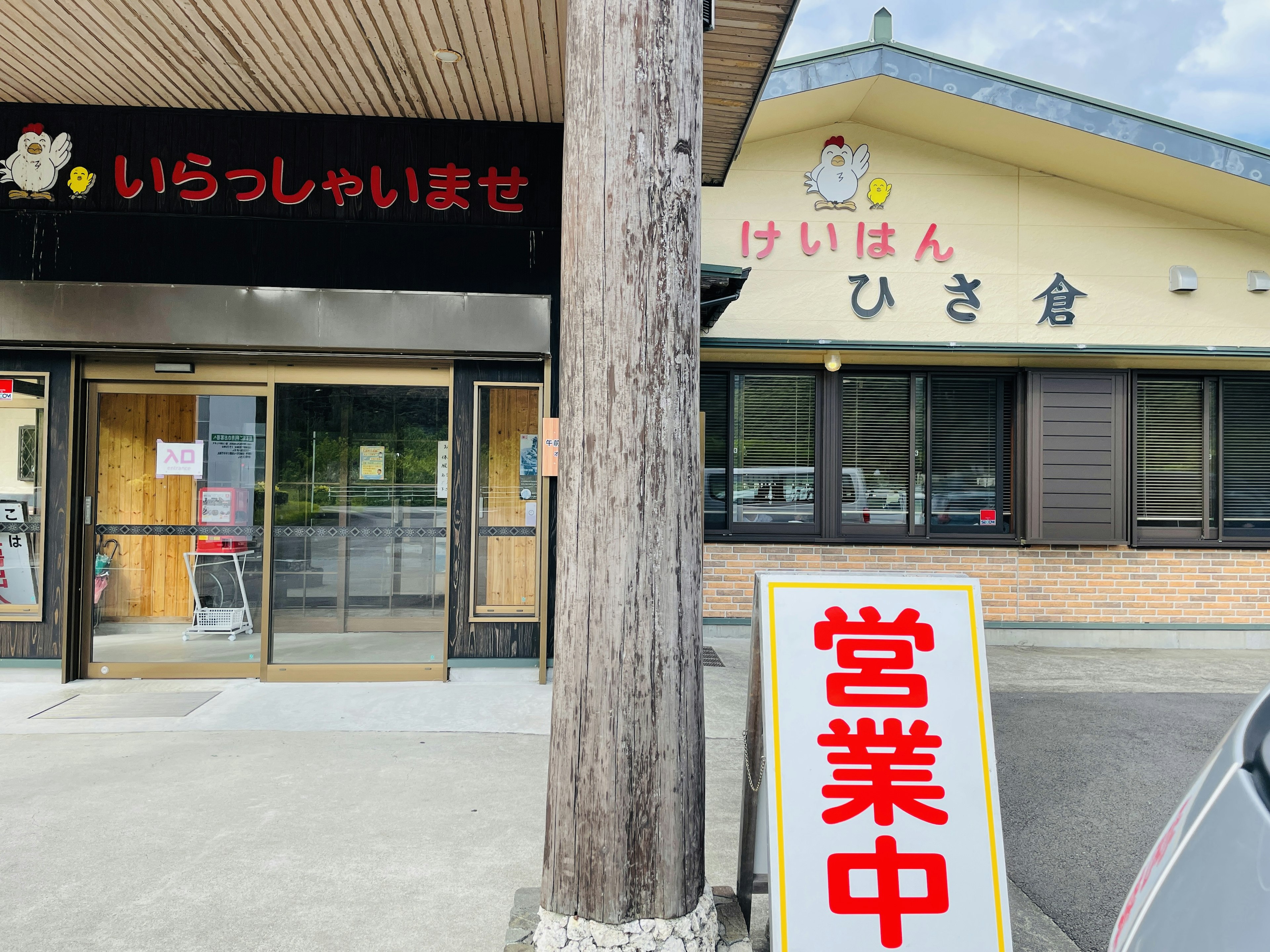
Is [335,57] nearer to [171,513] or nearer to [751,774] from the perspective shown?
[171,513]

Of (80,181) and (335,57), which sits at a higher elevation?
(335,57)

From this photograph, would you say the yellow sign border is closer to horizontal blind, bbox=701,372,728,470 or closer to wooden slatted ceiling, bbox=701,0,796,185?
wooden slatted ceiling, bbox=701,0,796,185

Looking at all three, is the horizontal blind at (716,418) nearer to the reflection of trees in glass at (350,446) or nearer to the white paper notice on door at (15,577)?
the reflection of trees in glass at (350,446)

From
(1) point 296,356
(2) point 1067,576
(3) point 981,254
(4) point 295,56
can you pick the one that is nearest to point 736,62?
(4) point 295,56

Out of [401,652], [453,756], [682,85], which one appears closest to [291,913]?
[453,756]

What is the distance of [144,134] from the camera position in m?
6.37

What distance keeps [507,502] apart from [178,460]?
252 cm

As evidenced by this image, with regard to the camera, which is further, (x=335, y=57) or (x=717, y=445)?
(x=717, y=445)

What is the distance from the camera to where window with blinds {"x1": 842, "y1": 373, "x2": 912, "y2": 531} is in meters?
8.62

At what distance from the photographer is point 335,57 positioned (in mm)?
5523

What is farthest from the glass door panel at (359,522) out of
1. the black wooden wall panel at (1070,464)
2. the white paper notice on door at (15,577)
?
the black wooden wall panel at (1070,464)

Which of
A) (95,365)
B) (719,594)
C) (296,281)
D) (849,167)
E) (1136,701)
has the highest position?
(849,167)

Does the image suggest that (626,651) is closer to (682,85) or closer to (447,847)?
(682,85)

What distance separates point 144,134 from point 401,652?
4.39 metres
